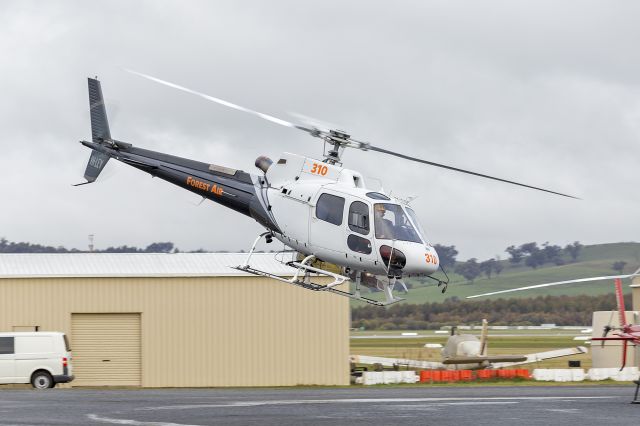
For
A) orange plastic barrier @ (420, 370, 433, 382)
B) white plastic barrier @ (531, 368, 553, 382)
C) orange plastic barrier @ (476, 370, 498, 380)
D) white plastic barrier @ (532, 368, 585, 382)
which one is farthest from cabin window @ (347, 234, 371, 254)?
orange plastic barrier @ (476, 370, 498, 380)

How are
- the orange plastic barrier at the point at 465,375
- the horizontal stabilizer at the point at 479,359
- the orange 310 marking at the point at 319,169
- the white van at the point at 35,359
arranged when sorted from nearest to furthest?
1. the orange 310 marking at the point at 319,169
2. the white van at the point at 35,359
3. the orange plastic barrier at the point at 465,375
4. the horizontal stabilizer at the point at 479,359

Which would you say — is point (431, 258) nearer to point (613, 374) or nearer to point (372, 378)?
point (372, 378)

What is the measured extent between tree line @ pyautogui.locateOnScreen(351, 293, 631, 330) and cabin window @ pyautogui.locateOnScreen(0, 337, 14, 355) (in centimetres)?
10595

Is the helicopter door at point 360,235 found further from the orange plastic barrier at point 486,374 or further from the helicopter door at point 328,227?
the orange plastic barrier at point 486,374

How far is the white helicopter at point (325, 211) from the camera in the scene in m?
31.0

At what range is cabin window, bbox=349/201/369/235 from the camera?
31.2 metres

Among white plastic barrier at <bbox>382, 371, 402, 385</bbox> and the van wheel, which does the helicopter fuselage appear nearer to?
the van wheel

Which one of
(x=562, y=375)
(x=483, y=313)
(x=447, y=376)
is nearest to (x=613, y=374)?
(x=562, y=375)

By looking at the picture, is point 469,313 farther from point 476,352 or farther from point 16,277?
point 16,277

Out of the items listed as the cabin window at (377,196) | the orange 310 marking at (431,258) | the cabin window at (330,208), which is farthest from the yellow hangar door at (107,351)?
the orange 310 marking at (431,258)

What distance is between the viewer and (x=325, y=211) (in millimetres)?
31812

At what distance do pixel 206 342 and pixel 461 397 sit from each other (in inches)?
624

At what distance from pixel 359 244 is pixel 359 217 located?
77 centimetres

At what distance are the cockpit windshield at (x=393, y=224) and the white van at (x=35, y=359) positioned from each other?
12.4 meters
